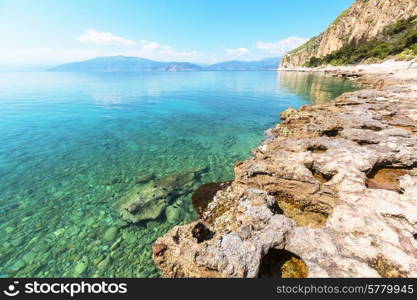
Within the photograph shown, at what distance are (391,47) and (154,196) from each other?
389 ft

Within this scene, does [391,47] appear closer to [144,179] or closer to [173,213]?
[144,179]

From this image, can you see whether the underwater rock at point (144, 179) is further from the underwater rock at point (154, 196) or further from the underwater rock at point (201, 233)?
the underwater rock at point (201, 233)

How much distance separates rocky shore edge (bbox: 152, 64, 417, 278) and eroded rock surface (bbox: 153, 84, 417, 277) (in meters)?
0.02

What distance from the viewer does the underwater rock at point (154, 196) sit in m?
10.3

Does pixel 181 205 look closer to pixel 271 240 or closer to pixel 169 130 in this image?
pixel 271 240

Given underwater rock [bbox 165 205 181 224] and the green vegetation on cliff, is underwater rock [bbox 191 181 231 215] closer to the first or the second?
underwater rock [bbox 165 205 181 224]

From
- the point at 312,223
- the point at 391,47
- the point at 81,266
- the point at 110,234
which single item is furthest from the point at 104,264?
the point at 391,47

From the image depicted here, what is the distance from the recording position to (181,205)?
36.6 ft

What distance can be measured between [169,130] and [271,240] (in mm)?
20908

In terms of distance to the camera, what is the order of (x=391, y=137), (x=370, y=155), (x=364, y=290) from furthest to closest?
(x=391, y=137)
(x=370, y=155)
(x=364, y=290)

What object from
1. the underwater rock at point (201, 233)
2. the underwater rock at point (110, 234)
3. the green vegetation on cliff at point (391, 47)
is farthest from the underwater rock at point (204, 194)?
the green vegetation on cliff at point (391, 47)

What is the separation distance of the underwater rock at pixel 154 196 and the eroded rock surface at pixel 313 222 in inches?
192

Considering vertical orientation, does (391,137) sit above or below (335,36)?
below

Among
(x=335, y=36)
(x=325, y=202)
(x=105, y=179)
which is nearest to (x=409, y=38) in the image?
(x=335, y=36)
